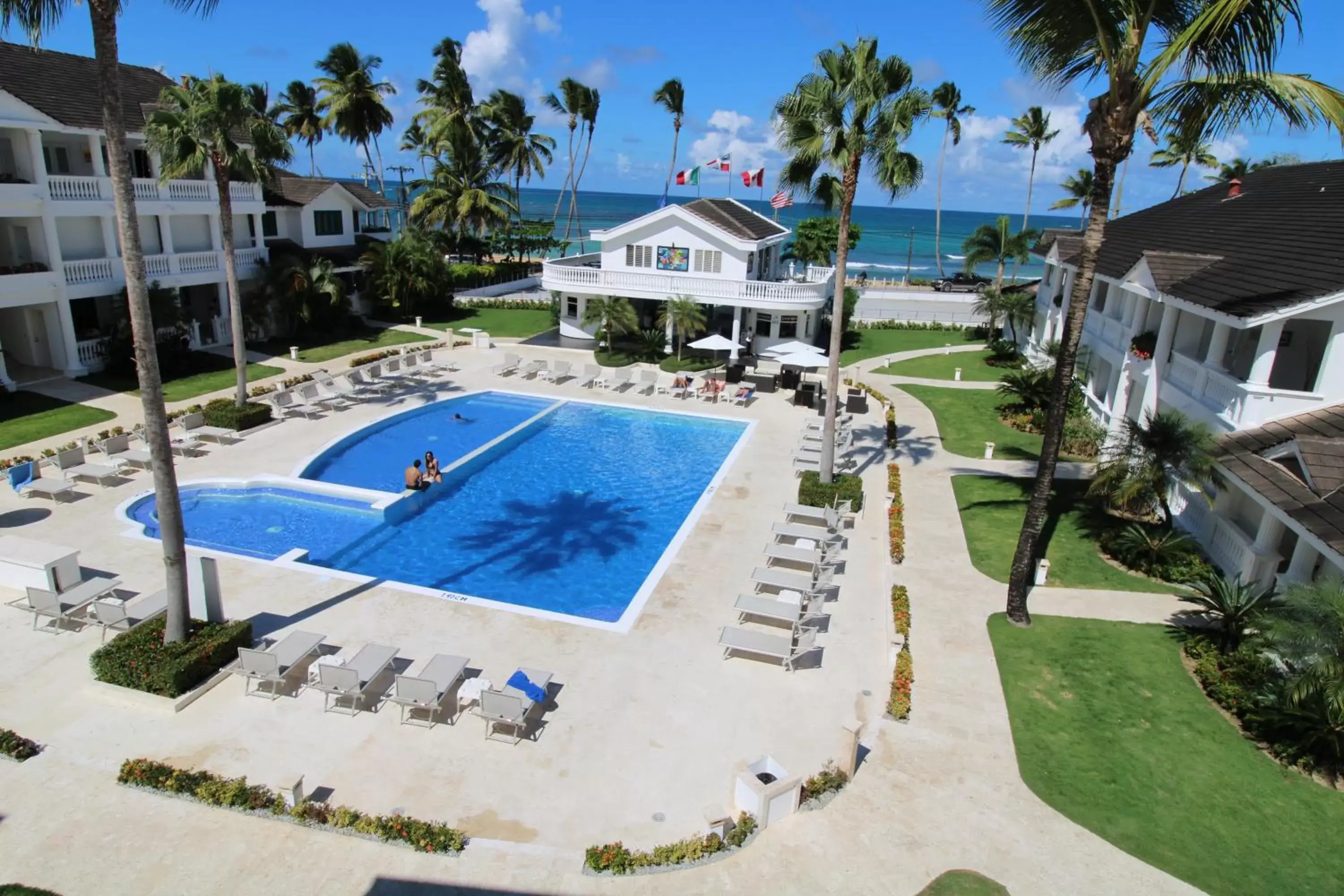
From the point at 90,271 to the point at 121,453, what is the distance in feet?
38.2

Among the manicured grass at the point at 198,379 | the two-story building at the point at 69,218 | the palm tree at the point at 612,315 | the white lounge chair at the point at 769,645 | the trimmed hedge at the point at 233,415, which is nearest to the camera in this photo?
the white lounge chair at the point at 769,645

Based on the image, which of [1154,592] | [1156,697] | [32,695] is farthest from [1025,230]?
[32,695]

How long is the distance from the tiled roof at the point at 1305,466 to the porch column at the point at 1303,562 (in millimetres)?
1061

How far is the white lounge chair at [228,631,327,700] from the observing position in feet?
40.4

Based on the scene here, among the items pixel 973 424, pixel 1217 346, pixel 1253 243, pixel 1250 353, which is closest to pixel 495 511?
pixel 973 424

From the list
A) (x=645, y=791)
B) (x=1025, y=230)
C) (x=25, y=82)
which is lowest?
(x=645, y=791)

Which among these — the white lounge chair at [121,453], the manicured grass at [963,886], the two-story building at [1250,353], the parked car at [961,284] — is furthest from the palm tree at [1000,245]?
the white lounge chair at [121,453]

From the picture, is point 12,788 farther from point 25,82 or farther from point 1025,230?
point 1025,230

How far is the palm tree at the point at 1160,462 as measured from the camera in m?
16.8

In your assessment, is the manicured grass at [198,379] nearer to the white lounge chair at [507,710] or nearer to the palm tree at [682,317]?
the palm tree at [682,317]

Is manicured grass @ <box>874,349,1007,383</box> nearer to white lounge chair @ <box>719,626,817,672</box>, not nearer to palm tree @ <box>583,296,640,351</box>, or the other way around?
palm tree @ <box>583,296,640,351</box>

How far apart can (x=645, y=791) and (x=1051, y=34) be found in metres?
14.6

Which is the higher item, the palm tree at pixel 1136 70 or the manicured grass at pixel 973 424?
the palm tree at pixel 1136 70

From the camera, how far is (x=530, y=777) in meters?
11.0
